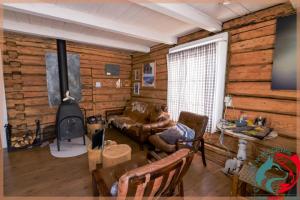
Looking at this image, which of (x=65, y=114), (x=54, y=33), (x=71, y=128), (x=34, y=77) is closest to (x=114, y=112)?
(x=71, y=128)

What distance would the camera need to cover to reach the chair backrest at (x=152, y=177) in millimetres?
1040

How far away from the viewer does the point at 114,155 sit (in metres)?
2.18

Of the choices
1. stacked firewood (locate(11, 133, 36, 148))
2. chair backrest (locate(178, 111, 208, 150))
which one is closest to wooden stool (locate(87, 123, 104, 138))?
stacked firewood (locate(11, 133, 36, 148))

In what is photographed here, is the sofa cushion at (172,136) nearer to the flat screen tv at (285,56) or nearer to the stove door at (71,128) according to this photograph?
the flat screen tv at (285,56)

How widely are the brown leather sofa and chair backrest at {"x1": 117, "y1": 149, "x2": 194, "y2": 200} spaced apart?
180 centimetres

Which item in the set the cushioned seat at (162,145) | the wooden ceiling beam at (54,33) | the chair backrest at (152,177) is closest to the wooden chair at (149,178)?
the chair backrest at (152,177)

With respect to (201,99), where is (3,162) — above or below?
below

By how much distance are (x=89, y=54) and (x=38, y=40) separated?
1.17 metres

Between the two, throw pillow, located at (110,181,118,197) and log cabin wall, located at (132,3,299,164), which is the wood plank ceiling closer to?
log cabin wall, located at (132,3,299,164)

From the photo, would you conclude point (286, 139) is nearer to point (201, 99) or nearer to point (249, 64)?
point (249, 64)

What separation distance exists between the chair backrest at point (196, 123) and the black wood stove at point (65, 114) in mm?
2291

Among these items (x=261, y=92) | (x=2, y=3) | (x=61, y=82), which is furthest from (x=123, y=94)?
(x=261, y=92)

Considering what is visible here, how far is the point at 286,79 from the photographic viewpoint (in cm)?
196

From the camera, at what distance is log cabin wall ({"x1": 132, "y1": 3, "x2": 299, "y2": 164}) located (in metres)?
2.00
